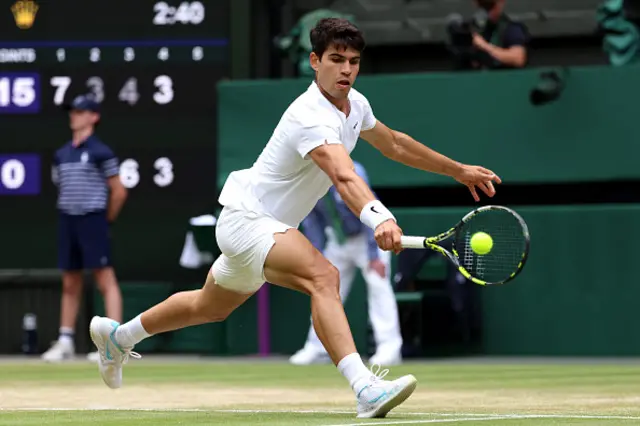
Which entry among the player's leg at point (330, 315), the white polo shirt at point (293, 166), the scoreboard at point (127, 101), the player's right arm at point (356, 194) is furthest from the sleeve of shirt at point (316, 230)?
the player's right arm at point (356, 194)

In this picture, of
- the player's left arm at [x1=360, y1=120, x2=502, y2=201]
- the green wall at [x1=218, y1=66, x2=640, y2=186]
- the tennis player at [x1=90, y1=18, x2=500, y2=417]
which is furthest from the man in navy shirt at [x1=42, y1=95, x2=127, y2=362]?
the player's left arm at [x1=360, y1=120, x2=502, y2=201]

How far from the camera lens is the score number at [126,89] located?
12.9 m

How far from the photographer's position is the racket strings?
265 inches

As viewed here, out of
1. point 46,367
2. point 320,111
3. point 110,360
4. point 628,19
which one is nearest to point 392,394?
point 320,111

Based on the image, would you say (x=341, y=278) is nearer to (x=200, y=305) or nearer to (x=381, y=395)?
(x=200, y=305)

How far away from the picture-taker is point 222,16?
506 inches

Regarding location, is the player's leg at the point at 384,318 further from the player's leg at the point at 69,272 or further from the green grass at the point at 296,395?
the player's leg at the point at 69,272

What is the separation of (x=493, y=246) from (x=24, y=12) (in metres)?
7.20

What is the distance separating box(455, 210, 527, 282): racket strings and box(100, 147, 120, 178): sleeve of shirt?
5.98 metres

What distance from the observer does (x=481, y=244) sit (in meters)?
6.59

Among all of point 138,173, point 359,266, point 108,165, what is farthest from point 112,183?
point 359,266

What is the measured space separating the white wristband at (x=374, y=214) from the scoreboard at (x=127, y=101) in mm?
6681

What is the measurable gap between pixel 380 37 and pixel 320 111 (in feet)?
23.0

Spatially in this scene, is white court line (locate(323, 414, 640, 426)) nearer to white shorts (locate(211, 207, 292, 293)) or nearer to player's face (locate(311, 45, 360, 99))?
white shorts (locate(211, 207, 292, 293))
